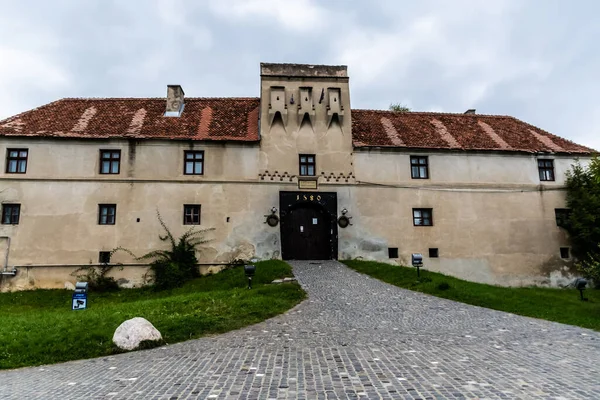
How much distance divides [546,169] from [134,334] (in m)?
24.9

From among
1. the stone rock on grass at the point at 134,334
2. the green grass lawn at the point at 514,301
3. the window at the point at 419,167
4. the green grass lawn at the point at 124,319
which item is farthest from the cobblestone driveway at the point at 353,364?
the window at the point at 419,167

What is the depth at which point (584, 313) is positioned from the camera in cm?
1312

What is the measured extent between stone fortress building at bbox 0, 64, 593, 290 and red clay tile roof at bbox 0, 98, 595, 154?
0.14 meters

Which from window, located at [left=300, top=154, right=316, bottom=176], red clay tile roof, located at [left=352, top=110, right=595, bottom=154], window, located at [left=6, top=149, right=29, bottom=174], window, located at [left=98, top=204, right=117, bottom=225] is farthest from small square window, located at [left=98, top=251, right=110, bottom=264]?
red clay tile roof, located at [left=352, top=110, right=595, bottom=154]

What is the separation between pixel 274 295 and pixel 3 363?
25.1 feet

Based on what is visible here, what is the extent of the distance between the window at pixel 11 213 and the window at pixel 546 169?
2975cm

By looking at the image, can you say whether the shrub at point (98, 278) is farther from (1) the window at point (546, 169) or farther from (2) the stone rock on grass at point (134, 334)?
(1) the window at point (546, 169)

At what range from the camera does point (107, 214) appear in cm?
2116

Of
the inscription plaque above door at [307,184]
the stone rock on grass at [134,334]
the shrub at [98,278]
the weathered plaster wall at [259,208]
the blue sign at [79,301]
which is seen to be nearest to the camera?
the stone rock on grass at [134,334]

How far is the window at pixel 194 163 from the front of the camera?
22.1 m

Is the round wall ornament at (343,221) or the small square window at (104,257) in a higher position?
the round wall ornament at (343,221)

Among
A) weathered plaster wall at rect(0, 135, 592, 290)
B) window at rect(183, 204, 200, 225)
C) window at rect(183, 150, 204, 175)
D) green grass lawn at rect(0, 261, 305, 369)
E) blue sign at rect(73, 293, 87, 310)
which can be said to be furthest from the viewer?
window at rect(183, 150, 204, 175)

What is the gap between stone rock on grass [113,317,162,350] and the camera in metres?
8.66

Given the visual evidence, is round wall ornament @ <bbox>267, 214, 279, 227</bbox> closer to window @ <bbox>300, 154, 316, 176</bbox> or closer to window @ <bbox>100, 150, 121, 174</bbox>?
window @ <bbox>300, 154, 316, 176</bbox>
